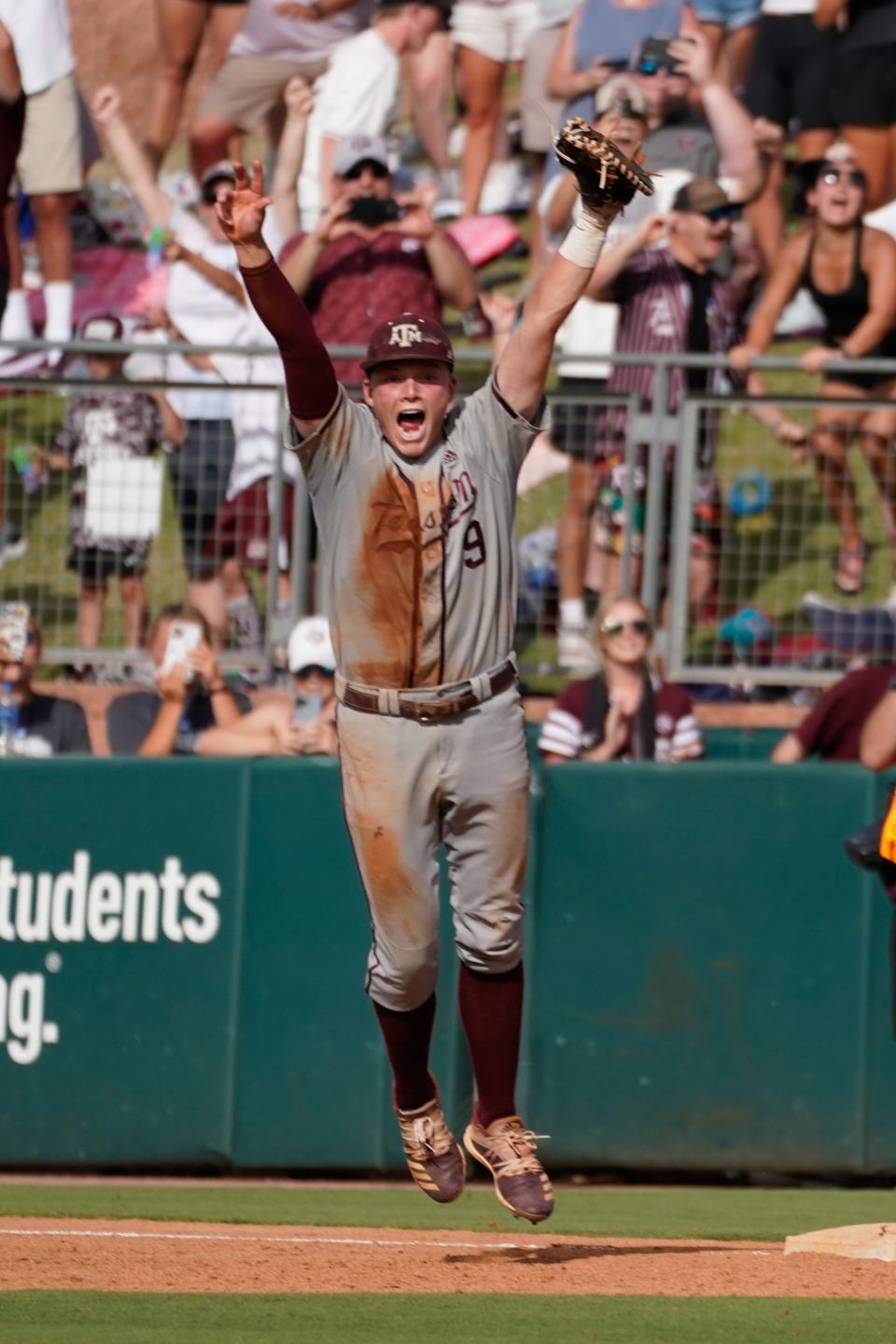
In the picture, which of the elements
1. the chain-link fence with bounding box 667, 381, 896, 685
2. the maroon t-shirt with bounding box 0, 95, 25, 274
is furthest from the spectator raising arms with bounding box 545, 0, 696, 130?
the maroon t-shirt with bounding box 0, 95, 25, 274

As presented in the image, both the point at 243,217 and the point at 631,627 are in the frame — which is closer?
the point at 243,217

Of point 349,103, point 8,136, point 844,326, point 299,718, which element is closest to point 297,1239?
point 299,718

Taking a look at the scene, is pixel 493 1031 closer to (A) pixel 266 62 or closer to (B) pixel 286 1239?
(B) pixel 286 1239

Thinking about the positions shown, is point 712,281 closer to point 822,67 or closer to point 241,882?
point 822,67

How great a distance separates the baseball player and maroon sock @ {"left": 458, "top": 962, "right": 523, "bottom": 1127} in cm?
9

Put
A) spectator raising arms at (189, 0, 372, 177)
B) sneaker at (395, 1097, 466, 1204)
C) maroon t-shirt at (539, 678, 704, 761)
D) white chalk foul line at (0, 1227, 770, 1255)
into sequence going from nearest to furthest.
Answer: sneaker at (395, 1097, 466, 1204), white chalk foul line at (0, 1227, 770, 1255), maroon t-shirt at (539, 678, 704, 761), spectator raising arms at (189, 0, 372, 177)

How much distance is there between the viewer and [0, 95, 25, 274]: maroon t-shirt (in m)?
11.7

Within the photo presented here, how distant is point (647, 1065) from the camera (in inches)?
358

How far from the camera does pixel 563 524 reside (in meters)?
10.3

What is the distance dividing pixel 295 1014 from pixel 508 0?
23.0 feet

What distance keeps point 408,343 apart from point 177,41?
27.1 ft

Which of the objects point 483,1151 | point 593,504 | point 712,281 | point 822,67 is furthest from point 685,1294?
point 822,67

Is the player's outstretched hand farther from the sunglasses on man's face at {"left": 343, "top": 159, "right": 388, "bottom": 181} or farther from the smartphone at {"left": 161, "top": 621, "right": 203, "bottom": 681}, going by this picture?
the sunglasses on man's face at {"left": 343, "top": 159, "right": 388, "bottom": 181}

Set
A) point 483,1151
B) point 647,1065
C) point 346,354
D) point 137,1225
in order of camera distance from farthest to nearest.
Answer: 1. point 346,354
2. point 647,1065
3. point 137,1225
4. point 483,1151
